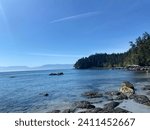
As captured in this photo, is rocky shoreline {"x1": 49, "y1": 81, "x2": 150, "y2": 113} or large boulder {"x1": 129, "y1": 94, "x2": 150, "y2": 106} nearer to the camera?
rocky shoreline {"x1": 49, "y1": 81, "x2": 150, "y2": 113}

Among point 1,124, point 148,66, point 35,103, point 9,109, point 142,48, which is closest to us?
point 1,124

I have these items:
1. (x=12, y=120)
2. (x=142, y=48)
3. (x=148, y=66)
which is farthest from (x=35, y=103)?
(x=148, y=66)

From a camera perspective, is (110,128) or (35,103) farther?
(35,103)

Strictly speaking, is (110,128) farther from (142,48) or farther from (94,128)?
(142,48)

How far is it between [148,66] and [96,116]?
918 inches

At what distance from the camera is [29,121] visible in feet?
9.53

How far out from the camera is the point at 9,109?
686 cm

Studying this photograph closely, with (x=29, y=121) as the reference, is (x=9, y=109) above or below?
below

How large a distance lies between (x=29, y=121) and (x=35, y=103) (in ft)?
15.5

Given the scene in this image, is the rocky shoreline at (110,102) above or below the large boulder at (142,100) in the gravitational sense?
below

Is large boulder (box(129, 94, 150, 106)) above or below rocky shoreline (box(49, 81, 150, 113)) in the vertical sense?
above

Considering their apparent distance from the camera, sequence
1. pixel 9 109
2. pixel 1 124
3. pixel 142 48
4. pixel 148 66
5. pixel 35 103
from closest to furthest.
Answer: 1. pixel 1 124
2. pixel 9 109
3. pixel 35 103
4. pixel 142 48
5. pixel 148 66

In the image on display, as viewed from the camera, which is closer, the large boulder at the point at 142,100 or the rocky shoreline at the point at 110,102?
the rocky shoreline at the point at 110,102

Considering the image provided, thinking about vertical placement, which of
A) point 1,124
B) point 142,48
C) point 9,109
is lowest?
point 9,109
